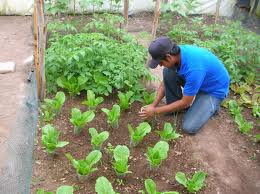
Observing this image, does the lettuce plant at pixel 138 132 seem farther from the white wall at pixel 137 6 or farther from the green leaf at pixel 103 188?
the white wall at pixel 137 6

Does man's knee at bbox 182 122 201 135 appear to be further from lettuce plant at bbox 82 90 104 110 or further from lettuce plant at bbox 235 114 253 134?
lettuce plant at bbox 82 90 104 110

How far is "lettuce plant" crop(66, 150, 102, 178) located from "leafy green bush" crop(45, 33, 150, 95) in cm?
125

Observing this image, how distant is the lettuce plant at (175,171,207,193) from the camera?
11.6 feet

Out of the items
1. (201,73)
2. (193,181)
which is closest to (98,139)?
(193,181)

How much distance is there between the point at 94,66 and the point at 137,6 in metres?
3.30

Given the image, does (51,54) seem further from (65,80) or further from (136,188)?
(136,188)

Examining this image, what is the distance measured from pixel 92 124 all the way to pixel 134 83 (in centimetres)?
83

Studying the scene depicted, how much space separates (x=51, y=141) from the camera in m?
3.81

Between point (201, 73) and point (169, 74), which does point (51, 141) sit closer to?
point (169, 74)

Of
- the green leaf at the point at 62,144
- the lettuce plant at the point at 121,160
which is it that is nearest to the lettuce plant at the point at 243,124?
the lettuce plant at the point at 121,160

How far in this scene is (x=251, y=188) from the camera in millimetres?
3746

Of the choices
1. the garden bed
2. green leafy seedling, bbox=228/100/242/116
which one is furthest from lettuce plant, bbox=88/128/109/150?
green leafy seedling, bbox=228/100/242/116

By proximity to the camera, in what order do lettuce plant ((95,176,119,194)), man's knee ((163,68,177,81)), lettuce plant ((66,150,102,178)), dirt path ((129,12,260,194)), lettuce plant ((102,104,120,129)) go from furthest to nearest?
man's knee ((163,68,177,81)), lettuce plant ((102,104,120,129)), dirt path ((129,12,260,194)), lettuce plant ((66,150,102,178)), lettuce plant ((95,176,119,194))

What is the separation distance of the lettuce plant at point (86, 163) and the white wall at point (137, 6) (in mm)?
4196
